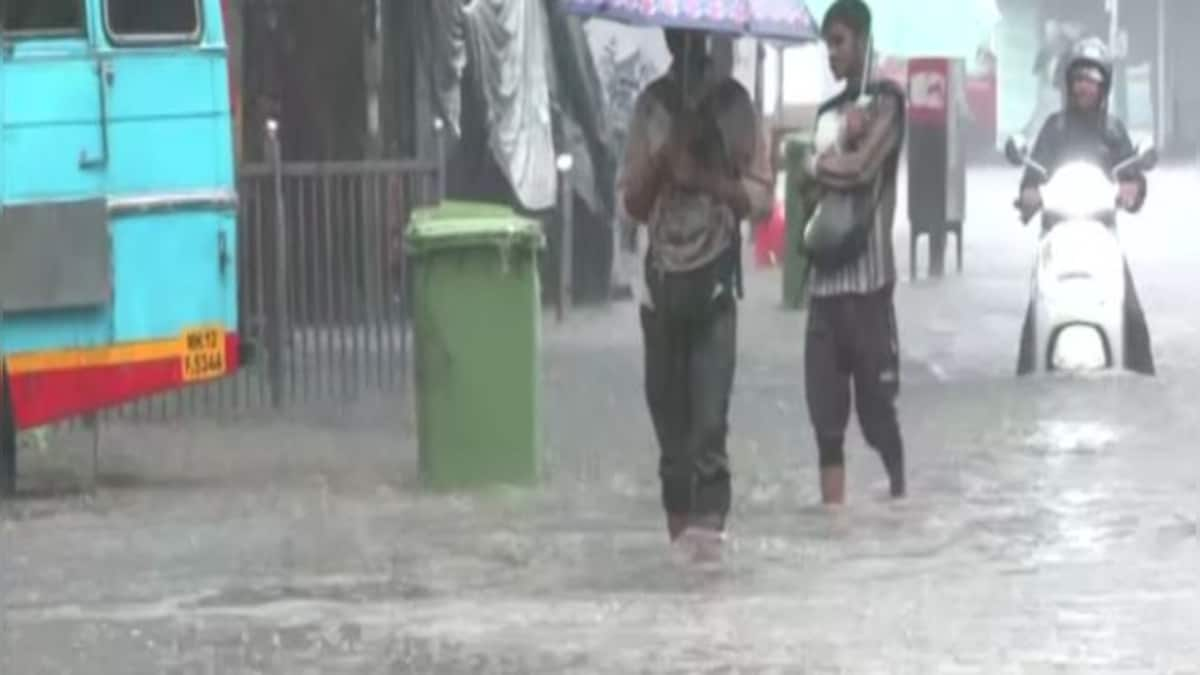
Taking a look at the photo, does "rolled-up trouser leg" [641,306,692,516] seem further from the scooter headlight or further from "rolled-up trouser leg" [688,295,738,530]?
the scooter headlight

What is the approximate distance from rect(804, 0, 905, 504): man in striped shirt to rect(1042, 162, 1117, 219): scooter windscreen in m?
4.34

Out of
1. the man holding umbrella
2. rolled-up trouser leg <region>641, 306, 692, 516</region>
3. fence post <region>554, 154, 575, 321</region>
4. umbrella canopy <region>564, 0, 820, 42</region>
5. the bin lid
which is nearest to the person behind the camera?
the man holding umbrella

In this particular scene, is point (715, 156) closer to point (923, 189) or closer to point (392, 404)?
point (392, 404)

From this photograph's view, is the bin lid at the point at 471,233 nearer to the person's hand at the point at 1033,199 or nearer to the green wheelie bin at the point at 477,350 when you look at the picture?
the green wheelie bin at the point at 477,350

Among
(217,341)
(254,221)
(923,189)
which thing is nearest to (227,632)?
(217,341)

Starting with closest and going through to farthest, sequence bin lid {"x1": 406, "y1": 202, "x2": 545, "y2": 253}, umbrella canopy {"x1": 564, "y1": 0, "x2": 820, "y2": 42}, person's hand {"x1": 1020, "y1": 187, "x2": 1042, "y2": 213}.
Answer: umbrella canopy {"x1": 564, "y1": 0, "x2": 820, "y2": 42} → bin lid {"x1": 406, "y1": 202, "x2": 545, "y2": 253} → person's hand {"x1": 1020, "y1": 187, "x2": 1042, "y2": 213}

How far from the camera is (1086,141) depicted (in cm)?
1647

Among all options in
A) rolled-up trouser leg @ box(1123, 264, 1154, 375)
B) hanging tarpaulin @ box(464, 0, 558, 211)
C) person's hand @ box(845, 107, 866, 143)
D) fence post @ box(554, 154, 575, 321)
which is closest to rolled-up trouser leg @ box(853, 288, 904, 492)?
person's hand @ box(845, 107, 866, 143)

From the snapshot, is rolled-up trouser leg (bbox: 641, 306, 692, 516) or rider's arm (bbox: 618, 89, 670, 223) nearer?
rider's arm (bbox: 618, 89, 670, 223)

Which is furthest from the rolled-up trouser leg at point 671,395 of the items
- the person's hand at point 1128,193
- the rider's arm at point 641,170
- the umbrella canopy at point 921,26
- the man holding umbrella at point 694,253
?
the umbrella canopy at point 921,26

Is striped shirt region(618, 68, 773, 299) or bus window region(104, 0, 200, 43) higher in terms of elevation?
bus window region(104, 0, 200, 43)

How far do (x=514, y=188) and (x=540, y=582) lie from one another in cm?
1035

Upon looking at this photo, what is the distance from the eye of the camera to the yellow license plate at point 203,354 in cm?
1323

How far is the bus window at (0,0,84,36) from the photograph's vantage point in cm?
1280
